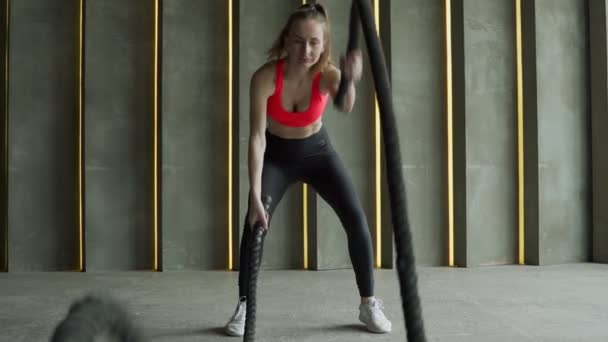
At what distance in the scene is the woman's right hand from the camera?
6.24 ft

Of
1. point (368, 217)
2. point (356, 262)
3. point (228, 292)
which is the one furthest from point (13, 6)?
point (356, 262)

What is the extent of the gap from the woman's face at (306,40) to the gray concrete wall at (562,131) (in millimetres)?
3123

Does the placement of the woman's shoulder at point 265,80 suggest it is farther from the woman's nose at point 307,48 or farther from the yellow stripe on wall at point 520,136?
the yellow stripe on wall at point 520,136

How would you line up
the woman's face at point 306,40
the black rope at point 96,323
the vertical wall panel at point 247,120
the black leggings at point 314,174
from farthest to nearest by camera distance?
the vertical wall panel at point 247,120
the black leggings at point 314,174
the woman's face at point 306,40
the black rope at point 96,323

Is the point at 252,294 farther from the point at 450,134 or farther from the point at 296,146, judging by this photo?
the point at 450,134

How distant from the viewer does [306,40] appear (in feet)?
6.82

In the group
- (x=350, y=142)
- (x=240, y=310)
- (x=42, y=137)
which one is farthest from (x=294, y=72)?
(x=42, y=137)

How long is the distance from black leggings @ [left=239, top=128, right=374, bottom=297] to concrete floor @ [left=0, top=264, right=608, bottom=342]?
A: 1.22 feet

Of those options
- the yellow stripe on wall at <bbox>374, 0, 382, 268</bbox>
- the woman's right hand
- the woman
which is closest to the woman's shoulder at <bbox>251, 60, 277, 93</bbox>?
the woman

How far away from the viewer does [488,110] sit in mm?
4754

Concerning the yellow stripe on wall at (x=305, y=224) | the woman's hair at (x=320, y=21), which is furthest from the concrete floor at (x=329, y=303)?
the woman's hair at (x=320, y=21)

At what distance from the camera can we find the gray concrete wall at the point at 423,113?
4.72 meters

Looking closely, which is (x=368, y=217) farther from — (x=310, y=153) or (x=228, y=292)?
(x=310, y=153)

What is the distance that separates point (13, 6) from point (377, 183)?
3.09m
